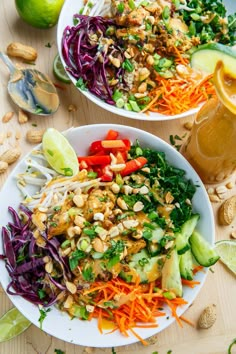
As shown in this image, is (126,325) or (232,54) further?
(126,325)

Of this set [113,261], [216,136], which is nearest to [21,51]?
[216,136]

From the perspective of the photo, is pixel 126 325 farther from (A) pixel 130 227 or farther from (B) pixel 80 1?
(B) pixel 80 1

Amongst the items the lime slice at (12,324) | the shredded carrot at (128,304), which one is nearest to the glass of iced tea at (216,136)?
the shredded carrot at (128,304)

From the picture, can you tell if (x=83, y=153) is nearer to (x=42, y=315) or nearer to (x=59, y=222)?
(x=59, y=222)

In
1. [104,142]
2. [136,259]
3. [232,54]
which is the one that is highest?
[232,54]

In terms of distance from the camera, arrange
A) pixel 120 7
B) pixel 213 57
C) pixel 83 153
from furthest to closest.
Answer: pixel 120 7, pixel 83 153, pixel 213 57

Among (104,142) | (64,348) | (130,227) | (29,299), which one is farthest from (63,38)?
(64,348)
